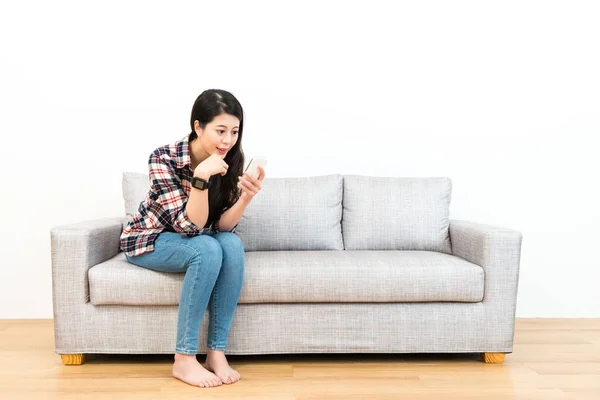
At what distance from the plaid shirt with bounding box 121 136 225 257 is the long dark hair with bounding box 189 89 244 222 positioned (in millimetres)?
88

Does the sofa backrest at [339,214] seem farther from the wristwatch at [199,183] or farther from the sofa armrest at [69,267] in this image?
the wristwatch at [199,183]

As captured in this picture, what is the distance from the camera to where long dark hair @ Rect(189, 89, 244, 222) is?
2082 mm

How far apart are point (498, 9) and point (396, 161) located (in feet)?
3.22

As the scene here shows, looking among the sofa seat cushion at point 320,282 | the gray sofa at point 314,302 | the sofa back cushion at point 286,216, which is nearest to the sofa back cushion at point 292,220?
the sofa back cushion at point 286,216

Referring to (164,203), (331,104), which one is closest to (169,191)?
(164,203)

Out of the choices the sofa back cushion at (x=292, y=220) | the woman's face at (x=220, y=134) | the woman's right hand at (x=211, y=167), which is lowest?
the sofa back cushion at (x=292, y=220)

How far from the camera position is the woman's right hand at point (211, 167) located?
2021 millimetres

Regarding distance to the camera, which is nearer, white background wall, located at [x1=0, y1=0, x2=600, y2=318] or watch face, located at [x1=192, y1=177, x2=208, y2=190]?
watch face, located at [x1=192, y1=177, x2=208, y2=190]

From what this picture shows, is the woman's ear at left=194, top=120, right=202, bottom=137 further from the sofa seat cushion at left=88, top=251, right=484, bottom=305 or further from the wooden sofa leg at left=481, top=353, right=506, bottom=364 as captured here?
the wooden sofa leg at left=481, top=353, right=506, bottom=364

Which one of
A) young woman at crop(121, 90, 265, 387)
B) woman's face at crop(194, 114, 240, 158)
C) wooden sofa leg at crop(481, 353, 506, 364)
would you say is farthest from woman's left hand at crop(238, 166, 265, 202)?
wooden sofa leg at crop(481, 353, 506, 364)

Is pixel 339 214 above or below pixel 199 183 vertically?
below

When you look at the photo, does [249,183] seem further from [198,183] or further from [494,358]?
[494,358]

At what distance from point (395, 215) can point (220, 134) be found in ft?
3.42

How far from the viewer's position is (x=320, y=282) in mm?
2232
